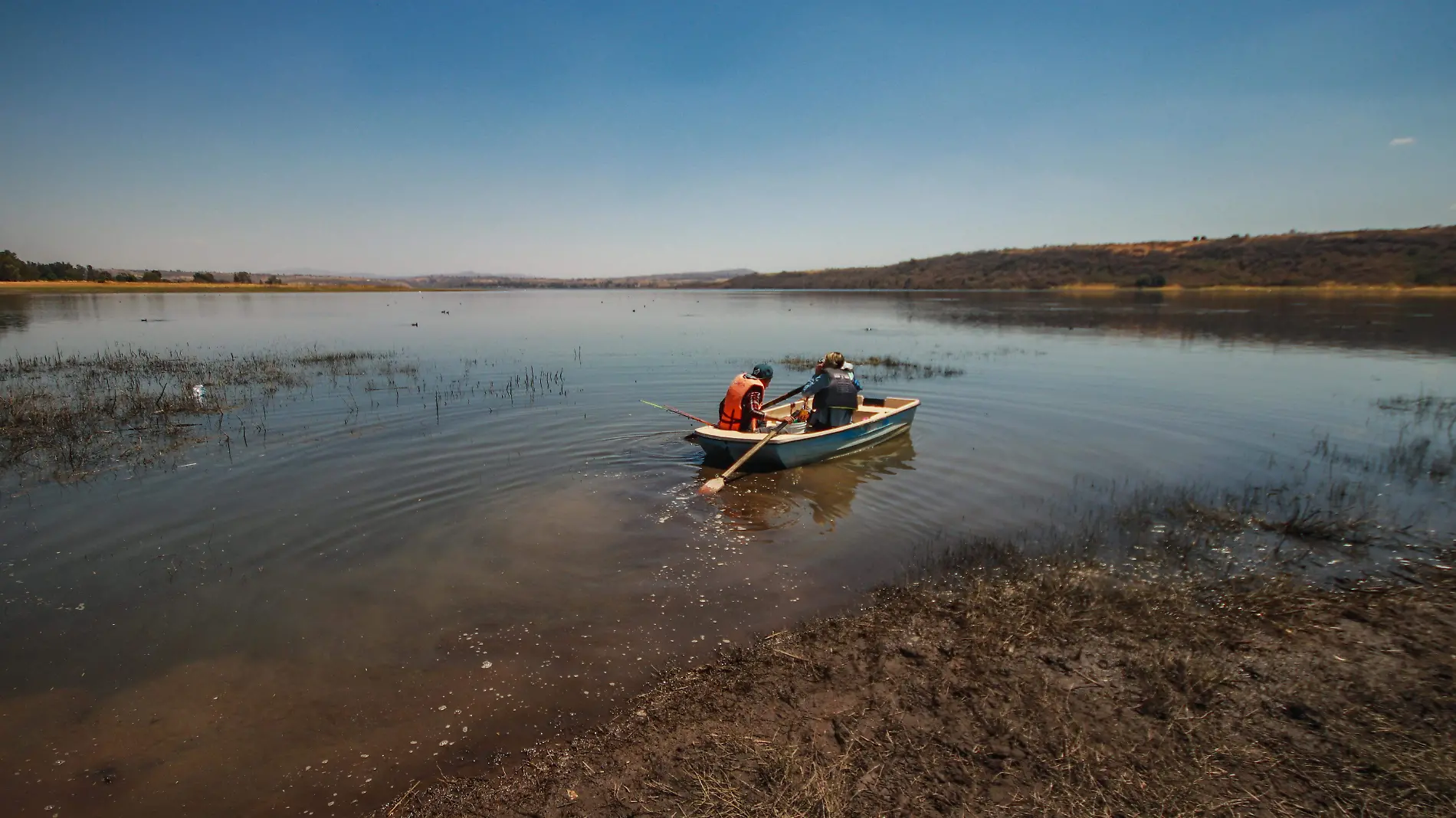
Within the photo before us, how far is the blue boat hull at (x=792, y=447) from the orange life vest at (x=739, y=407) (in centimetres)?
72

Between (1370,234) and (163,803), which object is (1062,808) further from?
(1370,234)

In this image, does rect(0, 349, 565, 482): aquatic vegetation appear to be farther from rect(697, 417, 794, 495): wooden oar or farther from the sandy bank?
the sandy bank

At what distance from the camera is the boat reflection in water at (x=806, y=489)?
391 inches

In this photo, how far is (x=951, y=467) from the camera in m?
12.4

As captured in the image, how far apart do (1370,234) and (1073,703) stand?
128800 millimetres

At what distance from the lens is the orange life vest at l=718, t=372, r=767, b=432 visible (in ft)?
40.1

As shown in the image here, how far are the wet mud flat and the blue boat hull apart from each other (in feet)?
16.4

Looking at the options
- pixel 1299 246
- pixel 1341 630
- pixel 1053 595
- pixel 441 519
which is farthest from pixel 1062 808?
pixel 1299 246

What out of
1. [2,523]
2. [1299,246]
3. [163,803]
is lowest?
[163,803]

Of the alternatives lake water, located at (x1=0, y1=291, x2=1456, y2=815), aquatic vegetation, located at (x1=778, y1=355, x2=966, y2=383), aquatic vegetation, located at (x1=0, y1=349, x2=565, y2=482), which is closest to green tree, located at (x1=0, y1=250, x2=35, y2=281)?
aquatic vegetation, located at (x1=0, y1=349, x2=565, y2=482)

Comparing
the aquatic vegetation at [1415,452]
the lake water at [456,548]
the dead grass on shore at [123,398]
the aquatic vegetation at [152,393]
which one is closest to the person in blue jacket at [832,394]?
the lake water at [456,548]

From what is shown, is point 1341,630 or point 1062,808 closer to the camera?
point 1062,808

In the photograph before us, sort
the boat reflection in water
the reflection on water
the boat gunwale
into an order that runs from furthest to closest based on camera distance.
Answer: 1. the reflection on water
2. the boat gunwale
3. the boat reflection in water

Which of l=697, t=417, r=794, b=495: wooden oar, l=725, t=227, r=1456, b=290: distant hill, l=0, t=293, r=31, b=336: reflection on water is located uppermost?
l=725, t=227, r=1456, b=290: distant hill
